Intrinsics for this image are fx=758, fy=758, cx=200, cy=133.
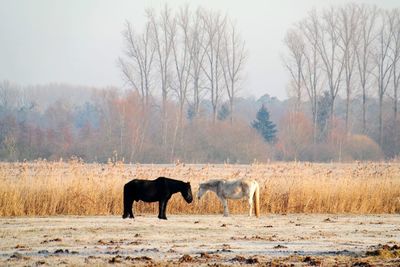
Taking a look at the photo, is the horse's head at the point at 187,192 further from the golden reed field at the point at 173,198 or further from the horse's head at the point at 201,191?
the golden reed field at the point at 173,198

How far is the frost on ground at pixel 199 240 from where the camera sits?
1314cm

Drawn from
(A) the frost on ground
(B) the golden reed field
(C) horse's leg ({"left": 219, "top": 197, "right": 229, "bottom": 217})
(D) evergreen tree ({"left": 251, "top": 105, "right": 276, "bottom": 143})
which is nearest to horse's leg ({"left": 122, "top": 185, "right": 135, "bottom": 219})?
(A) the frost on ground

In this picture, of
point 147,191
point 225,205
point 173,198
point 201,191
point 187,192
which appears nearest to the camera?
point 147,191

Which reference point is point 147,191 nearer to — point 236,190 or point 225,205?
point 225,205

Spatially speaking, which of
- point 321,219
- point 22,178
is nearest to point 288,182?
point 321,219

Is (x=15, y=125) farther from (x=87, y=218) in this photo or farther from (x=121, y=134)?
(x=87, y=218)

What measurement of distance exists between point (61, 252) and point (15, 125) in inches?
2553

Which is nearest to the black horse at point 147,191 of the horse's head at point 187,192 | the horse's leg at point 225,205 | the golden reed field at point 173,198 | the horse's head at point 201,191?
the horse's head at point 187,192

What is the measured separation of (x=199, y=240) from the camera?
16.1 metres

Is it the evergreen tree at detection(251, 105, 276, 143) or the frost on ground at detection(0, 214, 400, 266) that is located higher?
the evergreen tree at detection(251, 105, 276, 143)

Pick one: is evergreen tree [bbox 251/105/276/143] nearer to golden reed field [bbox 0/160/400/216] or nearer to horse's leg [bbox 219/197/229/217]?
golden reed field [bbox 0/160/400/216]

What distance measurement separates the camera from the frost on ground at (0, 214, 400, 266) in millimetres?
13141

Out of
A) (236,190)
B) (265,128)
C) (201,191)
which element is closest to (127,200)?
(201,191)

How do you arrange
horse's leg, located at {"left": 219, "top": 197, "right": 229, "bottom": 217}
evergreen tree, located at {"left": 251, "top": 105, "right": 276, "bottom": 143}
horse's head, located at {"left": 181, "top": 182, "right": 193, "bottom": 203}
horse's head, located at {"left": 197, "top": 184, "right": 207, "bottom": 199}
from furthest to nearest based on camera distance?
1. evergreen tree, located at {"left": 251, "top": 105, "right": 276, "bottom": 143}
2. horse's head, located at {"left": 197, "top": 184, "right": 207, "bottom": 199}
3. horse's leg, located at {"left": 219, "top": 197, "right": 229, "bottom": 217}
4. horse's head, located at {"left": 181, "top": 182, "right": 193, "bottom": 203}
